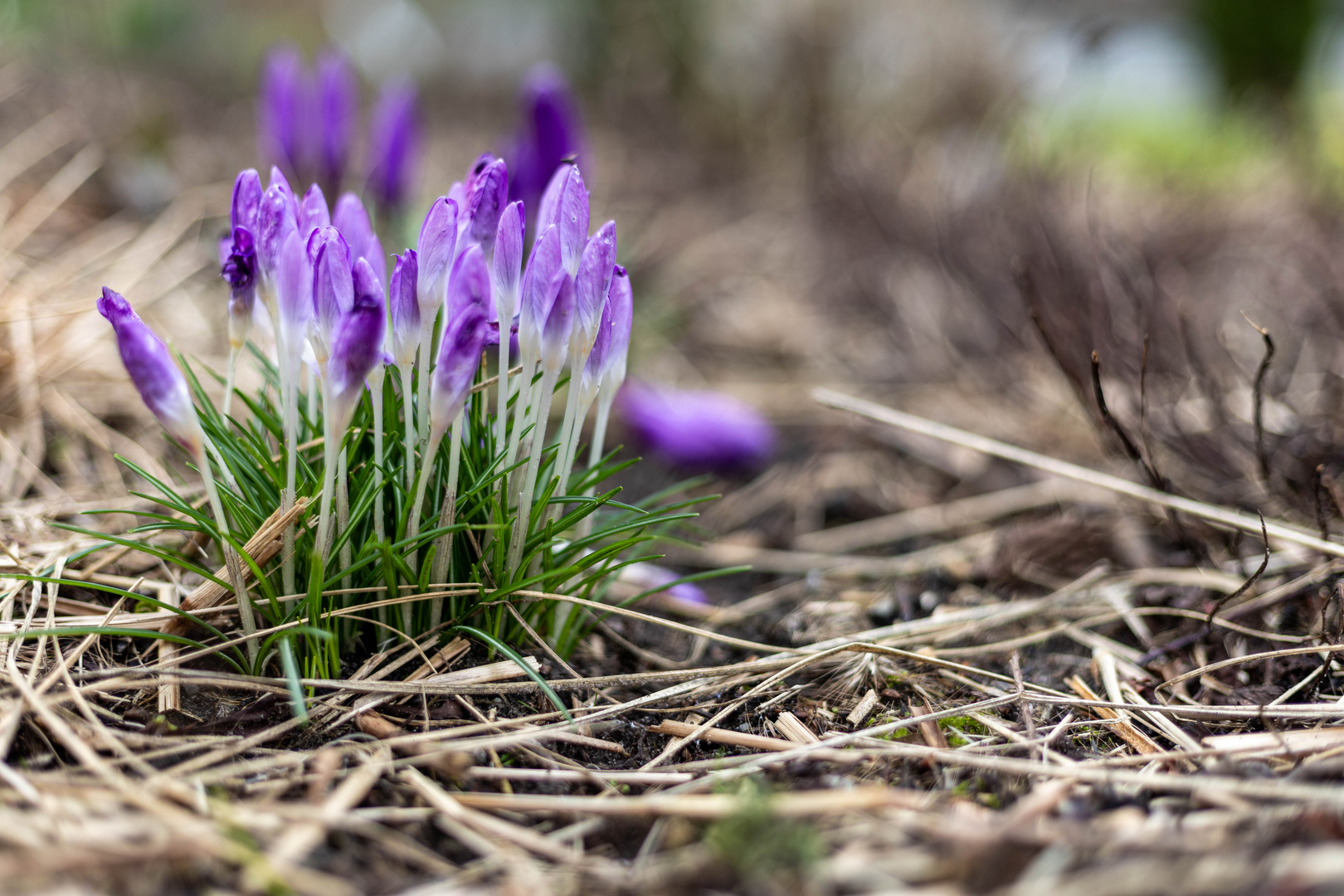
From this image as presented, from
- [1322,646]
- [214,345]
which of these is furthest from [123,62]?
[1322,646]

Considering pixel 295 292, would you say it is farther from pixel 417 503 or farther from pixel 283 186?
pixel 417 503

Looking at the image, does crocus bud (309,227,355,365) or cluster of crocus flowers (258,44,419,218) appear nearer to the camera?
crocus bud (309,227,355,365)

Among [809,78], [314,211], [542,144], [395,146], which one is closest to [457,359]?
[314,211]

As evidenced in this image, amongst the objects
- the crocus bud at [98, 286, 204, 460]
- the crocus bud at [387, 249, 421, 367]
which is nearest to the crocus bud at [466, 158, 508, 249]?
the crocus bud at [387, 249, 421, 367]

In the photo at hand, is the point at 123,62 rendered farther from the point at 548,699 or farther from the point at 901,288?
the point at 548,699

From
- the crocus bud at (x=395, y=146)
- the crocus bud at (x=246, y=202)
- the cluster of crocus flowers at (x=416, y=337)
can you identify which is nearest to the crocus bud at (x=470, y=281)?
the cluster of crocus flowers at (x=416, y=337)

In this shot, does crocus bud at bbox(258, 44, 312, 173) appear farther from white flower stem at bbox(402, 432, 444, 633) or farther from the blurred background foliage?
white flower stem at bbox(402, 432, 444, 633)
